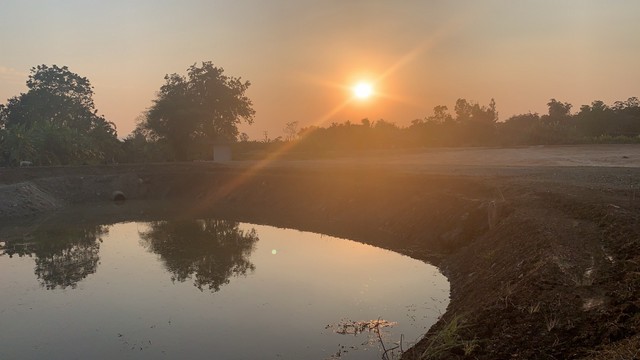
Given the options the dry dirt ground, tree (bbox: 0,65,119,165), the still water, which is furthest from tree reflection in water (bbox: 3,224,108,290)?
tree (bbox: 0,65,119,165)

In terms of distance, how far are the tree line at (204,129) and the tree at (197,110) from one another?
0.14 metres

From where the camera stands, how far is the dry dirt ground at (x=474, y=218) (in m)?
8.83

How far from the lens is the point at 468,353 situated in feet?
28.5

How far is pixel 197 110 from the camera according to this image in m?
64.2

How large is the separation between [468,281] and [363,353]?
5.95m

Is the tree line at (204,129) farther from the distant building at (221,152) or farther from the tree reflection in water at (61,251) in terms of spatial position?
the tree reflection in water at (61,251)

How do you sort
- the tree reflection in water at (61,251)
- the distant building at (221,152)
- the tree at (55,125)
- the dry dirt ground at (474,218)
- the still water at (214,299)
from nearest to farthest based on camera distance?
the dry dirt ground at (474,218) < the still water at (214,299) < the tree reflection in water at (61,251) < the tree at (55,125) < the distant building at (221,152)

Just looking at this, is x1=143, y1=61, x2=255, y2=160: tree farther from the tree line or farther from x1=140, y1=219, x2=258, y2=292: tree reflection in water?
x1=140, y1=219, x2=258, y2=292: tree reflection in water

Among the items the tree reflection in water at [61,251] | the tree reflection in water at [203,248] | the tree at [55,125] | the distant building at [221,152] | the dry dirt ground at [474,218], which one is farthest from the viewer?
the distant building at [221,152]

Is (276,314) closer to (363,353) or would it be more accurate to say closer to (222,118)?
(363,353)

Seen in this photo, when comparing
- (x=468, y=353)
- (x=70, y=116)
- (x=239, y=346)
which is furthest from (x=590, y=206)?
(x=70, y=116)

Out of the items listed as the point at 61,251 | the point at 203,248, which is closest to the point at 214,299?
the point at 203,248

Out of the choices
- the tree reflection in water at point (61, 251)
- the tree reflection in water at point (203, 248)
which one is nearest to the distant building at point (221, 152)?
the tree reflection in water at point (203, 248)

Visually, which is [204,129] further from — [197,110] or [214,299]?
[214,299]
